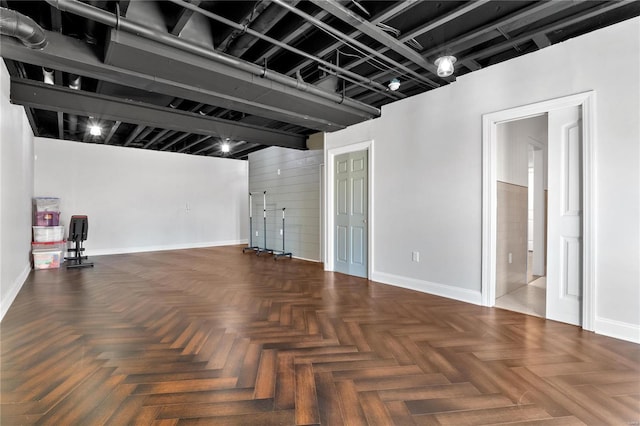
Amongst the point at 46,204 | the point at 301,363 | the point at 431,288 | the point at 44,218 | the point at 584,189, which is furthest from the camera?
the point at 46,204

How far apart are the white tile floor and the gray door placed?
74.9 inches

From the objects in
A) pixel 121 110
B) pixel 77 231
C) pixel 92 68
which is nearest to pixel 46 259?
pixel 77 231

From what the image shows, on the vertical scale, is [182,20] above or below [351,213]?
above

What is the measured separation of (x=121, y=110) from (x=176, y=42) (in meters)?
2.31

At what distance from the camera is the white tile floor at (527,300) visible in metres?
3.18

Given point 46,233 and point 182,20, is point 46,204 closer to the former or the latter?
point 46,233

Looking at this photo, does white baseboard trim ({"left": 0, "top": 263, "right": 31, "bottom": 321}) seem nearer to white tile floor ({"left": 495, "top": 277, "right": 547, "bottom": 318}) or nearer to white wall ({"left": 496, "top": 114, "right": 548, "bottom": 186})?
white tile floor ({"left": 495, "top": 277, "right": 547, "bottom": 318})

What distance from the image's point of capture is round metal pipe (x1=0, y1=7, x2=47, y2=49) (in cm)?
212

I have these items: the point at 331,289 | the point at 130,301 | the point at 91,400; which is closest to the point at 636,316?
the point at 331,289

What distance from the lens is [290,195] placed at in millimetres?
6891

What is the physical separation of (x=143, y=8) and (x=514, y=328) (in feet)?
13.6

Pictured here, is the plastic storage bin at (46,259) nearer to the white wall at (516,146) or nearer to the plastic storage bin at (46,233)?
the plastic storage bin at (46,233)

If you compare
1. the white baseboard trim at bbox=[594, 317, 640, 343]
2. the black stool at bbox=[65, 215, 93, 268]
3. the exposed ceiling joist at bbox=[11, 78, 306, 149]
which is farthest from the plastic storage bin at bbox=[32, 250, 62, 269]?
the white baseboard trim at bbox=[594, 317, 640, 343]

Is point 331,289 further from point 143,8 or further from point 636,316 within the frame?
point 143,8
